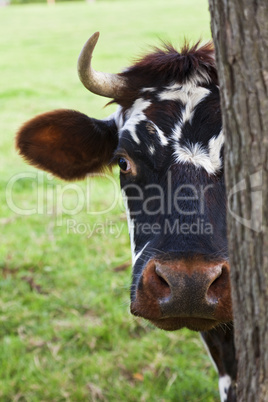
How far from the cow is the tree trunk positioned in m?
0.66

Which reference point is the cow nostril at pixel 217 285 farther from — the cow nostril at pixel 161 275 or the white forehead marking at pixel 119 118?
the white forehead marking at pixel 119 118

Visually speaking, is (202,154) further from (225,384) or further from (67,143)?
(225,384)

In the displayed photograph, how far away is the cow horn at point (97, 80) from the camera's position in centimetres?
294

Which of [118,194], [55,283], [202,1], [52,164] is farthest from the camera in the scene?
[202,1]

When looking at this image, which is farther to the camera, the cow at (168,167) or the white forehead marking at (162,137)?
the white forehead marking at (162,137)

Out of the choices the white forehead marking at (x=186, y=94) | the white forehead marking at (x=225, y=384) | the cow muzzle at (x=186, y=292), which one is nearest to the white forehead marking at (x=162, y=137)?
the white forehead marking at (x=186, y=94)

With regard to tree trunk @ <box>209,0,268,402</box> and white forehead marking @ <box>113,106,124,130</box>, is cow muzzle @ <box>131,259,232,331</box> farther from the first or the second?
white forehead marking @ <box>113,106,124,130</box>

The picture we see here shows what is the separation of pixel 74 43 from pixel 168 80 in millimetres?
19263

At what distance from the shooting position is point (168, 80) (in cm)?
312

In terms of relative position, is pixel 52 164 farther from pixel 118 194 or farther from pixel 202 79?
pixel 118 194

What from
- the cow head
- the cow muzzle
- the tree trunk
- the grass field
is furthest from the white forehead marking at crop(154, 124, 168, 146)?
the tree trunk

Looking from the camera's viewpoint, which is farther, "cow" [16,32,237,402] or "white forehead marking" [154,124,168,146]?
"white forehead marking" [154,124,168,146]

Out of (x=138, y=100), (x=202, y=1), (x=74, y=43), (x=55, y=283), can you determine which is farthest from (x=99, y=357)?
(x=202, y=1)

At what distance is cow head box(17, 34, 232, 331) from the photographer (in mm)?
2322
